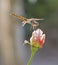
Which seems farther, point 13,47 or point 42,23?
point 42,23

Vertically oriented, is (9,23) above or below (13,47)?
above

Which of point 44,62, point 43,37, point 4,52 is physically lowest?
point 44,62

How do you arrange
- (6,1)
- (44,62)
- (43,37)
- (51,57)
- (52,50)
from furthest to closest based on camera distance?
(52,50), (51,57), (44,62), (6,1), (43,37)

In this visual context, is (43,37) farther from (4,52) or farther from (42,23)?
(42,23)

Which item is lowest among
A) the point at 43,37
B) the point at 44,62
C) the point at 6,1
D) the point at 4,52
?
the point at 44,62

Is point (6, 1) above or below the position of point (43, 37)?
above

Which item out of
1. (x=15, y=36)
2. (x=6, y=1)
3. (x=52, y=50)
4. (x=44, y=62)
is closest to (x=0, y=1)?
(x=6, y=1)

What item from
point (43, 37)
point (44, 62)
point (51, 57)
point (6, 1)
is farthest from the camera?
point (51, 57)

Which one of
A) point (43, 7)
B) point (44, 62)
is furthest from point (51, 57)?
point (43, 7)

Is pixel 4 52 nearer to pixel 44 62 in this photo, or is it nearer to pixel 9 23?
pixel 9 23
